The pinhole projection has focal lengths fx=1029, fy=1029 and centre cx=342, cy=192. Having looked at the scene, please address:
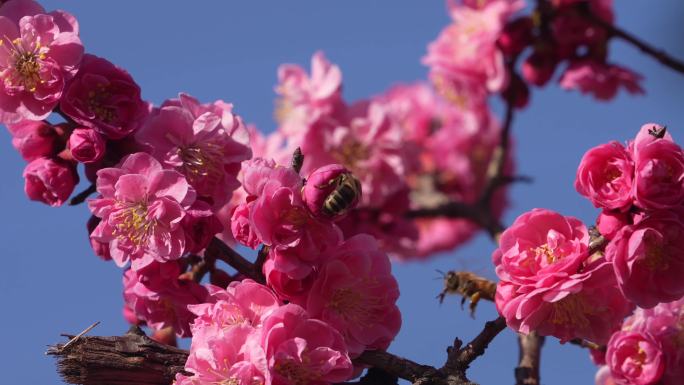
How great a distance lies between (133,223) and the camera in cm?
239

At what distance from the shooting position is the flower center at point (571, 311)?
2361mm

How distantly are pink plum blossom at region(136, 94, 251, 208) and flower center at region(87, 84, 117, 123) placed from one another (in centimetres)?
10

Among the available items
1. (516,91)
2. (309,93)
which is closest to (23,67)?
(309,93)

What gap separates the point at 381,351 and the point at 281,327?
313 millimetres

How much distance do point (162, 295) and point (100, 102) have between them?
497 mm

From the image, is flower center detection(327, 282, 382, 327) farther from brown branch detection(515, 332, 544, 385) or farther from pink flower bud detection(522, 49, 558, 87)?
pink flower bud detection(522, 49, 558, 87)

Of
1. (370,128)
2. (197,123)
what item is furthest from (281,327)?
(370,128)

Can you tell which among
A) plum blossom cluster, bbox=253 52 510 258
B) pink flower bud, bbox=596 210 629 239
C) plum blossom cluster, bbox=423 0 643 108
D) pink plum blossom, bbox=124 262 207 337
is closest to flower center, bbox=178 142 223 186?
pink plum blossom, bbox=124 262 207 337

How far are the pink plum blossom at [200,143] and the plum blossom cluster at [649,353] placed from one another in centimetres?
104

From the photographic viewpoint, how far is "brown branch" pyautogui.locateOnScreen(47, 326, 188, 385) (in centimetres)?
225

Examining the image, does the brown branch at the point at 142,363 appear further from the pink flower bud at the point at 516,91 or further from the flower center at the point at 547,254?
the pink flower bud at the point at 516,91

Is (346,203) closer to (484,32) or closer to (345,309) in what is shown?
(345,309)

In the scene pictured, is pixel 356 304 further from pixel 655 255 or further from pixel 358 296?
pixel 655 255

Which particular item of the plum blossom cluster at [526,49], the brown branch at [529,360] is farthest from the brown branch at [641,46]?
the brown branch at [529,360]
